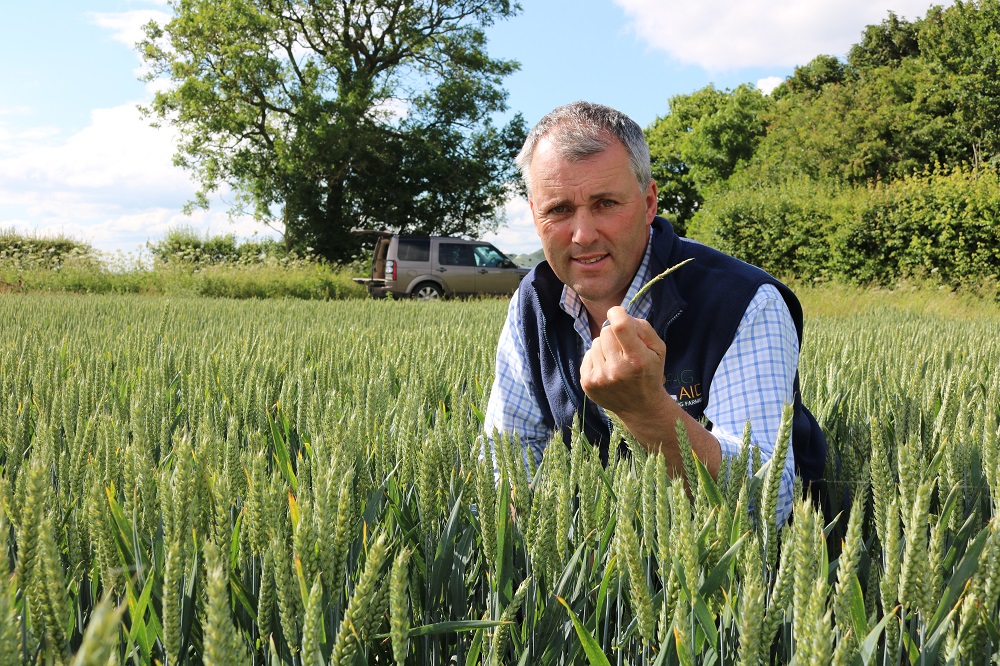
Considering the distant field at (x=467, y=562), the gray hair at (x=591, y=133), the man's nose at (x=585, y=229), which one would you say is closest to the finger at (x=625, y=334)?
the distant field at (x=467, y=562)

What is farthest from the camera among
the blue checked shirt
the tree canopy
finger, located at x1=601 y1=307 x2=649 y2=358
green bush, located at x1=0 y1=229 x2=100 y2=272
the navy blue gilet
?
green bush, located at x1=0 y1=229 x2=100 y2=272

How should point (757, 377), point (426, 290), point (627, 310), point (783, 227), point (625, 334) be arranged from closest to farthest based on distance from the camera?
point (625, 334) < point (757, 377) < point (627, 310) < point (783, 227) < point (426, 290)

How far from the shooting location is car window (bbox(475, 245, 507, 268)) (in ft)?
58.3

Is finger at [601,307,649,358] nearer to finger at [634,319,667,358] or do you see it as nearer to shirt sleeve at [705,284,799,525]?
finger at [634,319,667,358]

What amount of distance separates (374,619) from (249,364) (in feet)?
8.11

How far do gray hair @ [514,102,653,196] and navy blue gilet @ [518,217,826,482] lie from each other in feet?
0.81

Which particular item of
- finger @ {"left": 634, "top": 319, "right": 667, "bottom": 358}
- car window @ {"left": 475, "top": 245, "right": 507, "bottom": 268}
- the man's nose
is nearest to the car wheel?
car window @ {"left": 475, "top": 245, "right": 507, "bottom": 268}

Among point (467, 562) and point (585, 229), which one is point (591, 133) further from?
point (467, 562)

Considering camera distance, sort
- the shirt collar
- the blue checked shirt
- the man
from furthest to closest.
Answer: the shirt collar < the man < the blue checked shirt

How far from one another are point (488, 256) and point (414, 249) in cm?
174

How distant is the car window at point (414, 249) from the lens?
17.2 metres

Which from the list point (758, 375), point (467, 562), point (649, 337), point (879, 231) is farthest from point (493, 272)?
point (467, 562)

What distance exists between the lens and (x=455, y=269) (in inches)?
690

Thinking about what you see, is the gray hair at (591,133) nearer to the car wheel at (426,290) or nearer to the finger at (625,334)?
the finger at (625,334)
